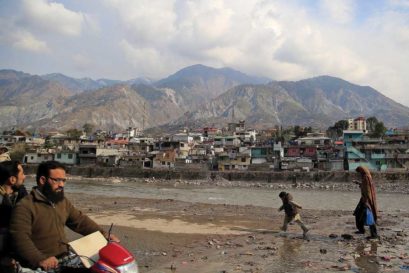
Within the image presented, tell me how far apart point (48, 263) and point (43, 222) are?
0.43 meters

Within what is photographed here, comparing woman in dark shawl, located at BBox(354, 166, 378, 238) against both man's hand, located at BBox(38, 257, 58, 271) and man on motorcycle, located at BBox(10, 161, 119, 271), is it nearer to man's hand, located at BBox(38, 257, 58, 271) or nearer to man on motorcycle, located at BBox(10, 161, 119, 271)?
man on motorcycle, located at BBox(10, 161, 119, 271)

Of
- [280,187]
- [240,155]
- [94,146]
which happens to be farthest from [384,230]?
[94,146]

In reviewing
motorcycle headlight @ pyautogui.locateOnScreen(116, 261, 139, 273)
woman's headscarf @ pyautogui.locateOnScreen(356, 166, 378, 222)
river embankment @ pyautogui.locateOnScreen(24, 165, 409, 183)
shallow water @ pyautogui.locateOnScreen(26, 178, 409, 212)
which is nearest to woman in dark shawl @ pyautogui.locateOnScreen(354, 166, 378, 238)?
woman's headscarf @ pyautogui.locateOnScreen(356, 166, 378, 222)

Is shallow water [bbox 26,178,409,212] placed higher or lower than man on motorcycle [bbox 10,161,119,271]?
lower

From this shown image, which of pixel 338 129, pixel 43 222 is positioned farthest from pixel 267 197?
pixel 338 129

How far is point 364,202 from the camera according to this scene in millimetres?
10680

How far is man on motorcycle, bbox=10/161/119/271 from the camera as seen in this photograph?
3.94m

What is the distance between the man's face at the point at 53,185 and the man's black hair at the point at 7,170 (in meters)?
0.87

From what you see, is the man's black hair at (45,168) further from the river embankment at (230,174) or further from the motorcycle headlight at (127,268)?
the river embankment at (230,174)

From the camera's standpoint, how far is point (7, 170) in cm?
496

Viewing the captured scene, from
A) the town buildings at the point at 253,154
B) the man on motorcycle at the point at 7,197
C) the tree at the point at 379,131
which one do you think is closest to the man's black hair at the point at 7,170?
the man on motorcycle at the point at 7,197

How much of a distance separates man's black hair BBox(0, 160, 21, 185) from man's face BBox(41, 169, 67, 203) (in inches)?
34.4

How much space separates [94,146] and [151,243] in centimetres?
6339

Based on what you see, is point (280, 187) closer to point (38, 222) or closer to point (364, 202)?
point (364, 202)
